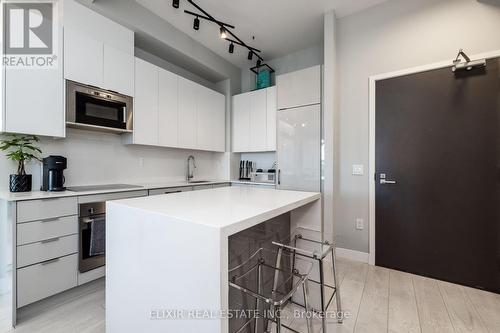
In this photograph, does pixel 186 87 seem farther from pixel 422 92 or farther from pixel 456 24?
pixel 456 24

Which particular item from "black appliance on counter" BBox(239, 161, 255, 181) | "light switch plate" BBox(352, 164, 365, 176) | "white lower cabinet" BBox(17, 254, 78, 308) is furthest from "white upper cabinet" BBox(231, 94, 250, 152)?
"white lower cabinet" BBox(17, 254, 78, 308)

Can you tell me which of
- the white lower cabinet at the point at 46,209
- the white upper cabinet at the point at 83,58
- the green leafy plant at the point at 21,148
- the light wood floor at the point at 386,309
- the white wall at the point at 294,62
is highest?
the white wall at the point at 294,62

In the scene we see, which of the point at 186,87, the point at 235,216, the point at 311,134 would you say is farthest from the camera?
the point at 186,87

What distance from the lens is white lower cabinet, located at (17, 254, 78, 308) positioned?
63.6 inches

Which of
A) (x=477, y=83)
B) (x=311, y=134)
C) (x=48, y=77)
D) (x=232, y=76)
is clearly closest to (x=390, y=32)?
(x=477, y=83)

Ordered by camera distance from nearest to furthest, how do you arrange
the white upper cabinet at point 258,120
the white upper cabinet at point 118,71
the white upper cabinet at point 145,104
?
1. the white upper cabinet at point 118,71
2. the white upper cabinet at point 145,104
3. the white upper cabinet at point 258,120

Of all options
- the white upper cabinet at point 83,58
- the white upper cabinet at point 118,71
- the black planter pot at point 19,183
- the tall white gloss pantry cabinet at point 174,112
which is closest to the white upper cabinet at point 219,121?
the tall white gloss pantry cabinet at point 174,112

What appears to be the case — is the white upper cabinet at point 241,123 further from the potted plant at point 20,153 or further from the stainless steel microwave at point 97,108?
the potted plant at point 20,153

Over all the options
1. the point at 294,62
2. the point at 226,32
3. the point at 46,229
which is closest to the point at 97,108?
the point at 46,229

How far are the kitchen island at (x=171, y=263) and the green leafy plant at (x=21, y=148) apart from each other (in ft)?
4.65

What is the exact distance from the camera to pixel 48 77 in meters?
1.99

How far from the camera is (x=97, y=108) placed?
2.37 metres

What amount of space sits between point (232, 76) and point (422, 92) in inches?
113

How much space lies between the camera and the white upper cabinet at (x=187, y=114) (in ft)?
10.8
